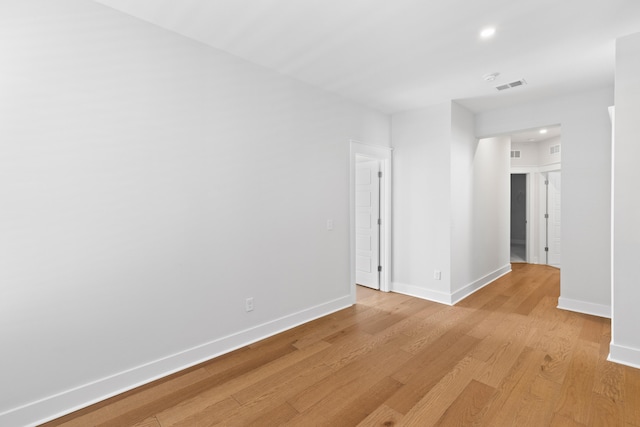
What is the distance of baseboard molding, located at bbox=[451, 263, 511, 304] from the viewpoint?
13.9ft

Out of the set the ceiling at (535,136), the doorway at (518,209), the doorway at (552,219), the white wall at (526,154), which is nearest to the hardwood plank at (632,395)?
the ceiling at (535,136)

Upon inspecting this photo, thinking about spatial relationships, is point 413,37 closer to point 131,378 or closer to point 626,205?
point 626,205

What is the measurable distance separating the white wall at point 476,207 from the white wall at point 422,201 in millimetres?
122

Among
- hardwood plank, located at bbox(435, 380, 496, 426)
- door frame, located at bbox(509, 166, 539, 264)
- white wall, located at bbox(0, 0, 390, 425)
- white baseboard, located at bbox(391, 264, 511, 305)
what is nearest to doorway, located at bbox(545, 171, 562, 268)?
door frame, located at bbox(509, 166, 539, 264)

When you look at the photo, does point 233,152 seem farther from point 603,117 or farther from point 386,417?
point 603,117

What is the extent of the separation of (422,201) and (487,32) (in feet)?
7.78

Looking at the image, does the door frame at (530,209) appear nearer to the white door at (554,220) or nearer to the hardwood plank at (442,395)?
the white door at (554,220)

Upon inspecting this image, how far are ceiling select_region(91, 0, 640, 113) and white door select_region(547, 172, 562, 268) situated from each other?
3634 millimetres

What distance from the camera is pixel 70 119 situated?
6.68 ft

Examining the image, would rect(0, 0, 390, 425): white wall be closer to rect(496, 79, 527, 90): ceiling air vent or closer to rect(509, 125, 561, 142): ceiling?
rect(496, 79, 527, 90): ceiling air vent

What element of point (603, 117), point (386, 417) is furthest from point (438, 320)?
point (603, 117)

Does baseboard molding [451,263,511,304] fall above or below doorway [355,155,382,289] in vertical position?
below

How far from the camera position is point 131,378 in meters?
2.28

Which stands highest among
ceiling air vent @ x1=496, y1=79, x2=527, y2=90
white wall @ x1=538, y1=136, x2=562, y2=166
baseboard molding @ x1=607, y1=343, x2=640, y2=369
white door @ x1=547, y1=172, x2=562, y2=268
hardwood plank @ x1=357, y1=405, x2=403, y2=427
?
ceiling air vent @ x1=496, y1=79, x2=527, y2=90
